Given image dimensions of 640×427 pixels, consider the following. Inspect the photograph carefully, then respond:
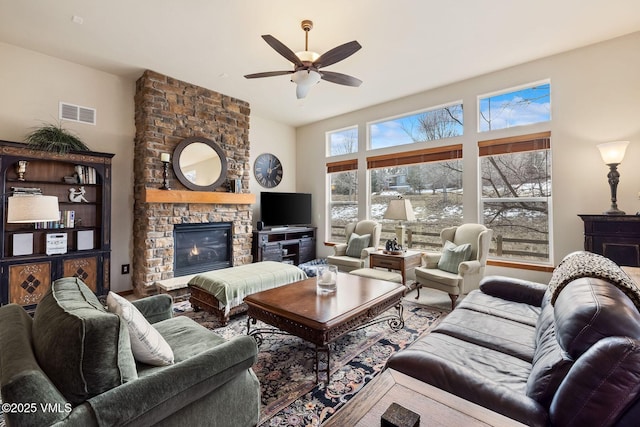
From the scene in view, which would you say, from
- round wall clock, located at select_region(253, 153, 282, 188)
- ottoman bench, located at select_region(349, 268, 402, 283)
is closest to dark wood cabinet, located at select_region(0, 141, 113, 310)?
round wall clock, located at select_region(253, 153, 282, 188)

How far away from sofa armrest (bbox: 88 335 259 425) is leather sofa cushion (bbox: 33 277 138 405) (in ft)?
0.18

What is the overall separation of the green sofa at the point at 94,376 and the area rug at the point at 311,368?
0.44 metres

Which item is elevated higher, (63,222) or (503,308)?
(63,222)

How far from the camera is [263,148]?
240 inches

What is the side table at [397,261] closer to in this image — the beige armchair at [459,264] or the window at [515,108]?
the beige armchair at [459,264]

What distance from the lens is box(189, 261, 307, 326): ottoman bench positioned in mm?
2914

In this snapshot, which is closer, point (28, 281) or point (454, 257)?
point (28, 281)

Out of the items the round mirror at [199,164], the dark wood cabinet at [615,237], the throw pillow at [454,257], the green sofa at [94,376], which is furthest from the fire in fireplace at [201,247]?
the dark wood cabinet at [615,237]

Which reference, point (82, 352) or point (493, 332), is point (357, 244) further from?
point (82, 352)

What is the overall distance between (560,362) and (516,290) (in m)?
1.55

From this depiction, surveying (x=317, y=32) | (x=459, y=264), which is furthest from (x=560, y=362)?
(x=317, y=32)

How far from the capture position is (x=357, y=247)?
471 centimetres

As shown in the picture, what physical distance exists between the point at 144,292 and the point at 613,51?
655cm

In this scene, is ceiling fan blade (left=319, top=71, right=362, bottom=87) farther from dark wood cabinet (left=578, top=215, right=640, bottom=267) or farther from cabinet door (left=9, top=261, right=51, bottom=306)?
cabinet door (left=9, top=261, right=51, bottom=306)
